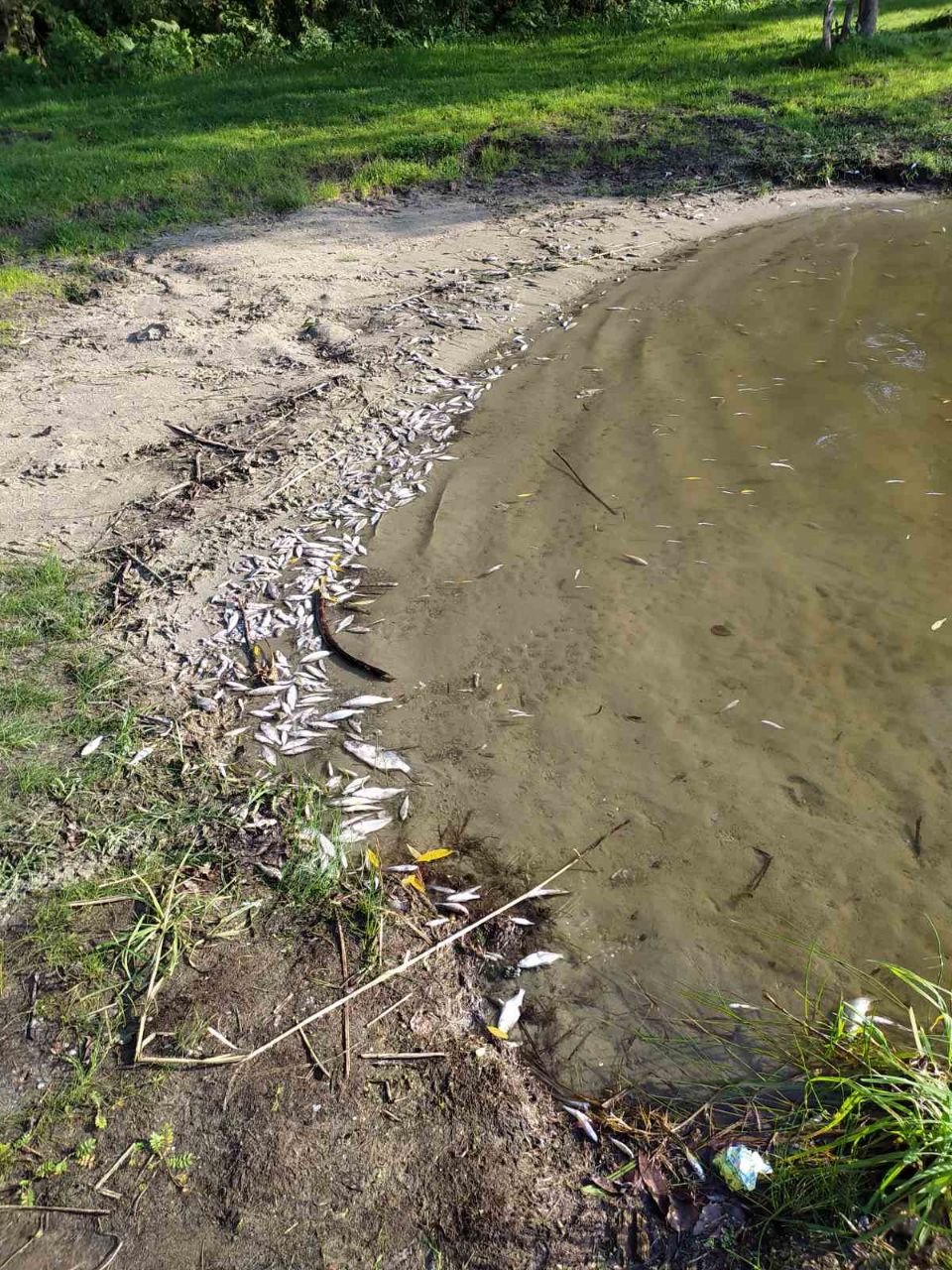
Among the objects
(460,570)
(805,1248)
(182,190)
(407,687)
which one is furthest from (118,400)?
(805,1248)

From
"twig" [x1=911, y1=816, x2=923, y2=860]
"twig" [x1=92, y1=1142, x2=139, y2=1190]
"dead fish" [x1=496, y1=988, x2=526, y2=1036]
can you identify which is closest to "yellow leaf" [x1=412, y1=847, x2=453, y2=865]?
"dead fish" [x1=496, y1=988, x2=526, y2=1036]

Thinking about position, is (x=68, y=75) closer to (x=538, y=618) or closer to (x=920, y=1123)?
(x=538, y=618)

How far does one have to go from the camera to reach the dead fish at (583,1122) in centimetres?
265

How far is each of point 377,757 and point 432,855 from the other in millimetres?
621

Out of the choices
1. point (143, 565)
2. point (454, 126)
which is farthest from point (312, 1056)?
point (454, 126)

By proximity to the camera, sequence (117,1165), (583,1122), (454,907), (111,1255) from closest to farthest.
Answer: (111,1255), (117,1165), (583,1122), (454,907)

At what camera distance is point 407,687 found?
14.5 ft

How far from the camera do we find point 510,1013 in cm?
301

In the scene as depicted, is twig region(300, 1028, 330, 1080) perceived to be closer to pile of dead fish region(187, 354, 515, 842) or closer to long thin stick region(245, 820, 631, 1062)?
long thin stick region(245, 820, 631, 1062)

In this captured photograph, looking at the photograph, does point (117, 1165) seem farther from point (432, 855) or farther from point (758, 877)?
point (758, 877)

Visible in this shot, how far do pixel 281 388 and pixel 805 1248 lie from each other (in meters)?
6.50

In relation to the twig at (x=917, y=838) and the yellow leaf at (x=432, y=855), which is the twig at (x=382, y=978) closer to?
the yellow leaf at (x=432, y=855)

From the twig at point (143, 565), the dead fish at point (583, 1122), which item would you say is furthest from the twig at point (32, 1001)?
the twig at point (143, 565)

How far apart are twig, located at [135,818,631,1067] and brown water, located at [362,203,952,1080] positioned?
0.07 m
